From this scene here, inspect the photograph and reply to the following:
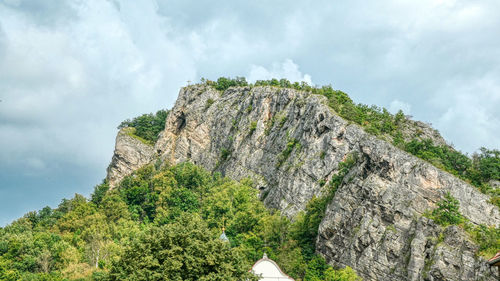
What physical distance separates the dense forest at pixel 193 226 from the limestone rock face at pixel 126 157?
13.7 ft

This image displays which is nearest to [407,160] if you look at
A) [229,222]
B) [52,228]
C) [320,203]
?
[320,203]

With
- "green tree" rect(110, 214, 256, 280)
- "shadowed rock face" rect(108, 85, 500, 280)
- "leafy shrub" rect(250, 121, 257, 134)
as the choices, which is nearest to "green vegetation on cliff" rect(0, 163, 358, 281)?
"green tree" rect(110, 214, 256, 280)

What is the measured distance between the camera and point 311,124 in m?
70.9

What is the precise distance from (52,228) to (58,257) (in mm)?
20410

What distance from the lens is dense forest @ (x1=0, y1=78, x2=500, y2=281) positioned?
32438mm

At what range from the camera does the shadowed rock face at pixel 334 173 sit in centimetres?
4175

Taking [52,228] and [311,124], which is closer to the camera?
[311,124]

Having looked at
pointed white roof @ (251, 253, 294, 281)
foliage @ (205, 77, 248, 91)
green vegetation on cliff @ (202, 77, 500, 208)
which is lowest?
pointed white roof @ (251, 253, 294, 281)

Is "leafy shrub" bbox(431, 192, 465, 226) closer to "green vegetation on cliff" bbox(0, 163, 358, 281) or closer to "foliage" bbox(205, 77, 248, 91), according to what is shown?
"green vegetation on cliff" bbox(0, 163, 358, 281)

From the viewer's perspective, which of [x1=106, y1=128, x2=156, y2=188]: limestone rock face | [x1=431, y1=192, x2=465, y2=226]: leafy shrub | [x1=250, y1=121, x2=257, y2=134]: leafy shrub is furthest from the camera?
[x1=106, y1=128, x2=156, y2=188]: limestone rock face

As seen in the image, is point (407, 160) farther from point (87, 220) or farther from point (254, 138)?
point (87, 220)

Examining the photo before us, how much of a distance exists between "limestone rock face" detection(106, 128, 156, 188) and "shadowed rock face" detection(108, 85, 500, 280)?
0.34 meters

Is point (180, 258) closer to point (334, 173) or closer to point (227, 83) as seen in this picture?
point (334, 173)

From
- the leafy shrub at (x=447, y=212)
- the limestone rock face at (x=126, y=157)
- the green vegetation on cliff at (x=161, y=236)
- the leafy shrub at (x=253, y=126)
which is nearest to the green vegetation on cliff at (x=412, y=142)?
the leafy shrub at (x=447, y=212)
